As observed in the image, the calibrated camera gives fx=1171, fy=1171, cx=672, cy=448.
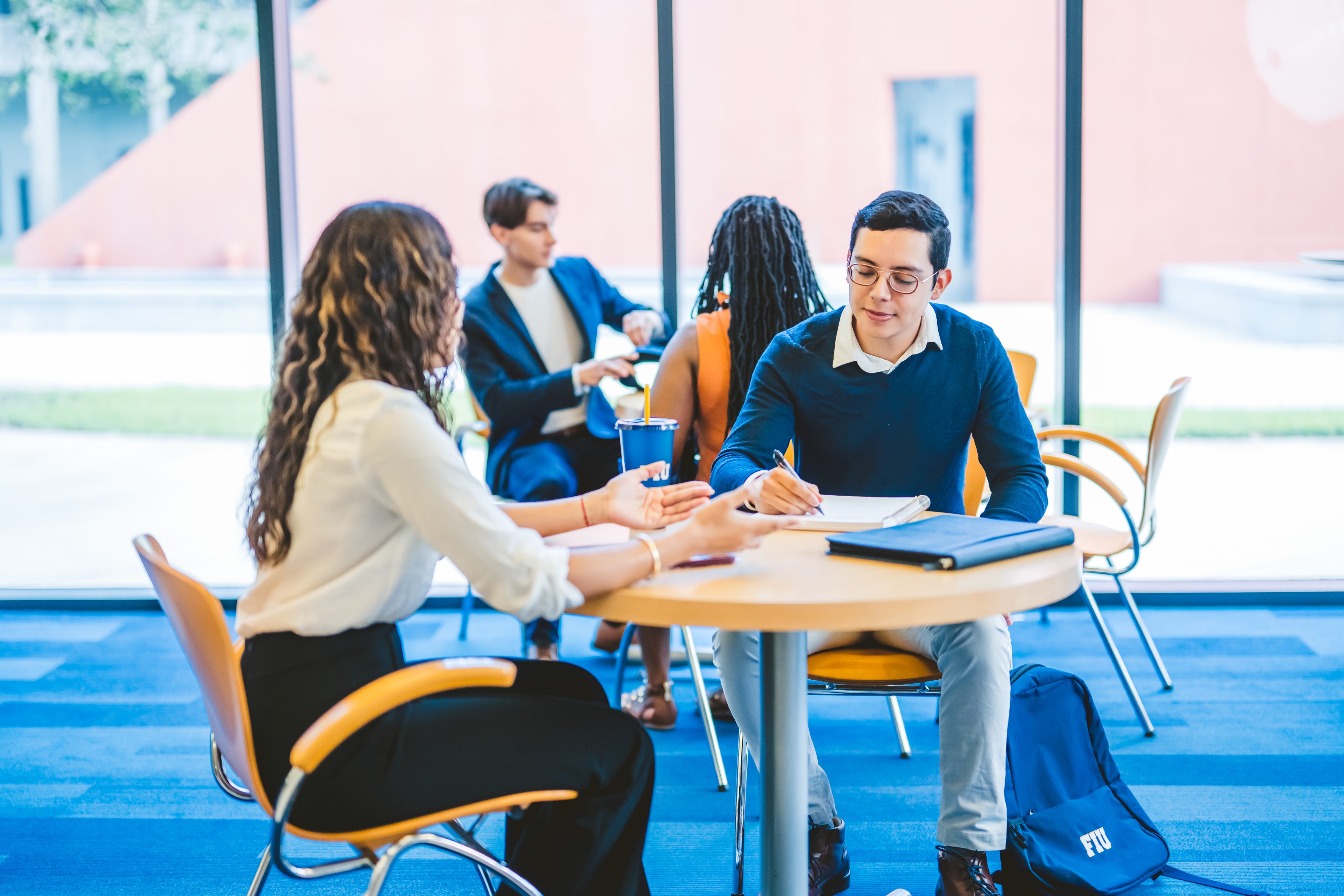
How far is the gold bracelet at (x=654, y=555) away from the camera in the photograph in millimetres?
1570

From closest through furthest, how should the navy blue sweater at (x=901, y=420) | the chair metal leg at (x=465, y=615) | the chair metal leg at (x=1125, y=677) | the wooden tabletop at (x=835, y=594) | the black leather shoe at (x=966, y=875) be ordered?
the wooden tabletop at (x=835, y=594), the black leather shoe at (x=966, y=875), the navy blue sweater at (x=901, y=420), the chair metal leg at (x=1125, y=677), the chair metal leg at (x=465, y=615)

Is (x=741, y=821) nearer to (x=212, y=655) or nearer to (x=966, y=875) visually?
(x=966, y=875)

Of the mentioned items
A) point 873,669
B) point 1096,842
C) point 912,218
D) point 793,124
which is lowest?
point 1096,842

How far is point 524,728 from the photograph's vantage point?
5.37 ft

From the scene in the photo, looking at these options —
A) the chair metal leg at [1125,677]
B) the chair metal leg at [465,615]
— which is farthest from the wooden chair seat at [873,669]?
the chair metal leg at [465,615]

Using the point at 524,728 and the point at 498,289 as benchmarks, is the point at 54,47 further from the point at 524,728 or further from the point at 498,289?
the point at 524,728

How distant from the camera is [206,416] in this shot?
19.4 ft

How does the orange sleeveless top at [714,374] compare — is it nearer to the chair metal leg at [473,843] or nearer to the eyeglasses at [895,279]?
the eyeglasses at [895,279]

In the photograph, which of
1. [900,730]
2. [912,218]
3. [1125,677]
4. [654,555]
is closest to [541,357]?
[900,730]

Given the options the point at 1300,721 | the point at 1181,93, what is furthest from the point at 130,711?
the point at 1181,93

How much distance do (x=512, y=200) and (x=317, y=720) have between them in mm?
2355

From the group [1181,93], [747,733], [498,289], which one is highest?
[1181,93]

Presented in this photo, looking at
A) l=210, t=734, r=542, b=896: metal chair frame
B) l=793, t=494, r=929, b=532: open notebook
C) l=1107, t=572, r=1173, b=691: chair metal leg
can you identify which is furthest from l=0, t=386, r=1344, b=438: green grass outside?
l=210, t=734, r=542, b=896: metal chair frame

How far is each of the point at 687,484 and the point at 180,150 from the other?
3.46 metres
